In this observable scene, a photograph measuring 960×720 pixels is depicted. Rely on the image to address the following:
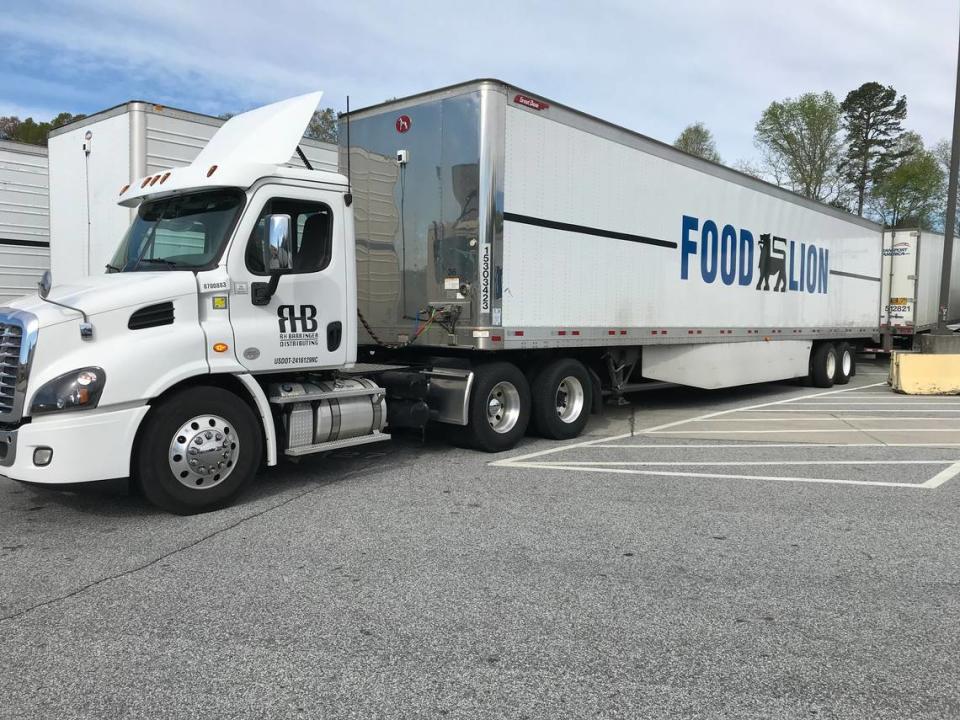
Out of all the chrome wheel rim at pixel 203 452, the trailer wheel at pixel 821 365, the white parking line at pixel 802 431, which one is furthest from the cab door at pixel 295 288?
the trailer wheel at pixel 821 365

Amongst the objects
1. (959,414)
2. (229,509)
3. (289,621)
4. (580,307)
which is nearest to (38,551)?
(229,509)

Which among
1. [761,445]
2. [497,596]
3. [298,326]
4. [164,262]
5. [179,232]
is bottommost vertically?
[497,596]

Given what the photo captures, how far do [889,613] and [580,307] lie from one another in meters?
5.29

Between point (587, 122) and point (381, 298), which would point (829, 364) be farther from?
point (381, 298)

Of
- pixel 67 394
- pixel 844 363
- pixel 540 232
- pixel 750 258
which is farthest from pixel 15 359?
pixel 844 363

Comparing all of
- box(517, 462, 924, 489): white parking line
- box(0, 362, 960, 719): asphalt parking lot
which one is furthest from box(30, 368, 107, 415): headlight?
box(517, 462, 924, 489): white parking line

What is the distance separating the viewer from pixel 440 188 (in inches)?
312

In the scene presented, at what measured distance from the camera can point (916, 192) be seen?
47344mm

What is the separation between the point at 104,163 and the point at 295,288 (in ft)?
14.8

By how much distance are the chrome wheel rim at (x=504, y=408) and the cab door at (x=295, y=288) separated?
78.5 inches

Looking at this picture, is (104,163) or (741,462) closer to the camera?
(741,462)

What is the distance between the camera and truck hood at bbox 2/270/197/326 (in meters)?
5.30

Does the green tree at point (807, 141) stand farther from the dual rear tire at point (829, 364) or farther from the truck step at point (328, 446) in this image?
the truck step at point (328, 446)

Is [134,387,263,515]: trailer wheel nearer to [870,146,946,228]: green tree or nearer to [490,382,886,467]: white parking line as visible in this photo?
[490,382,886,467]: white parking line
